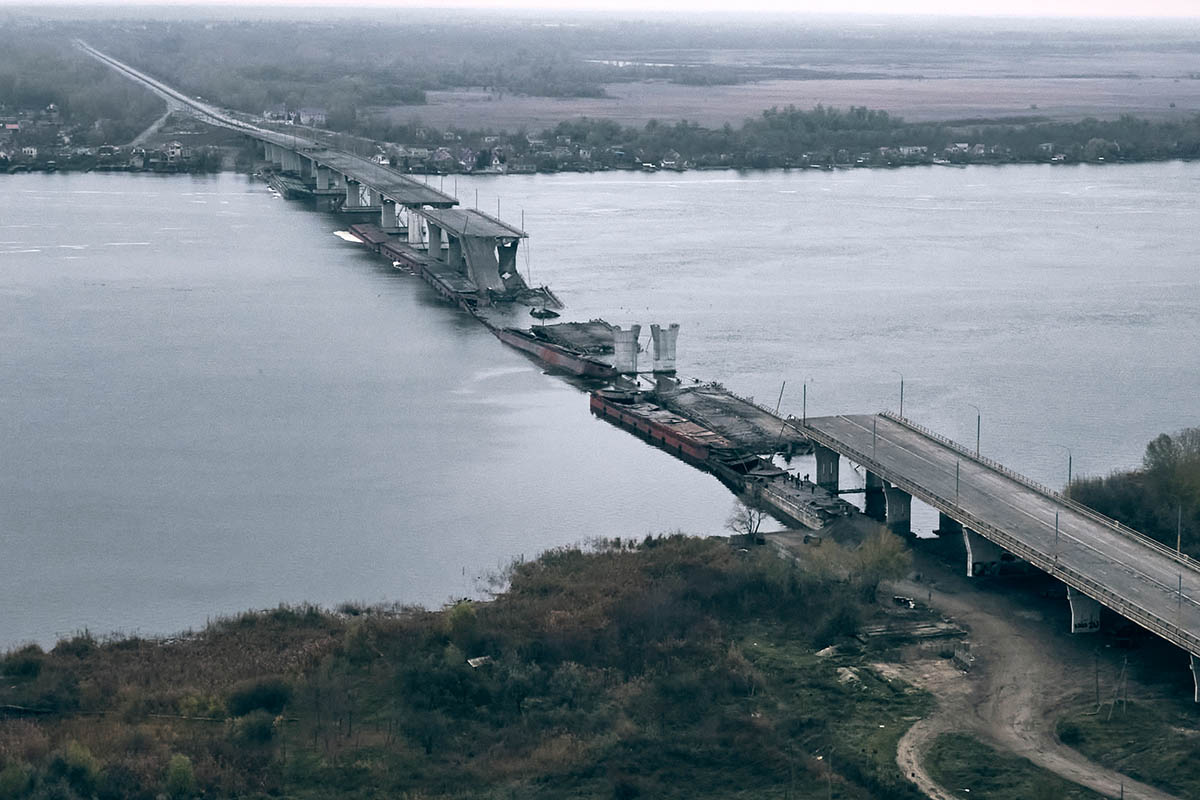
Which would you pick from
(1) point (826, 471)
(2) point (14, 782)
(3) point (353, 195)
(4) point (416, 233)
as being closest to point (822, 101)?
(3) point (353, 195)

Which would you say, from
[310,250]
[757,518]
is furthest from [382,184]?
[757,518]

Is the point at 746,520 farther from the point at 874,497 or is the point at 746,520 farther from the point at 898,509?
the point at 874,497

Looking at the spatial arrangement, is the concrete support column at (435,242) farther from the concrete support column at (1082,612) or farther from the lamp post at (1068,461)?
the concrete support column at (1082,612)

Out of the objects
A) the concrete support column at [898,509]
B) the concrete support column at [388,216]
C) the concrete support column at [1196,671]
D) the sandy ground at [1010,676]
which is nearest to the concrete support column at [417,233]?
the concrete support column at [388,216]

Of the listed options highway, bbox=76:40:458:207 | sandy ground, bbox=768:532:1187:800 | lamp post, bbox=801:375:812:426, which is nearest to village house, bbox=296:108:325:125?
highway, bbox=76:40:458:207

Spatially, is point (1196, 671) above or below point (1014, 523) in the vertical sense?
below
